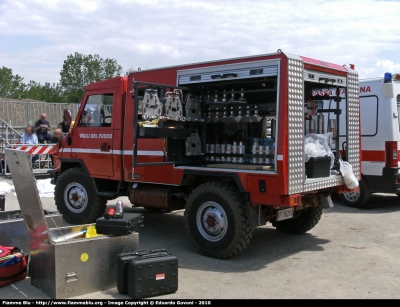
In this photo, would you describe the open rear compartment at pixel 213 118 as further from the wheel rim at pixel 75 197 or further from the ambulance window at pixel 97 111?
the wheel rim at pixel 75 197

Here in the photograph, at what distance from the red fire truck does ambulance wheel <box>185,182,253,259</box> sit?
0.01m

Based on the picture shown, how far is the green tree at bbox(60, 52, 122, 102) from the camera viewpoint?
132 ft

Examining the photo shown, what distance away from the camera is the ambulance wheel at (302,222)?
745cm

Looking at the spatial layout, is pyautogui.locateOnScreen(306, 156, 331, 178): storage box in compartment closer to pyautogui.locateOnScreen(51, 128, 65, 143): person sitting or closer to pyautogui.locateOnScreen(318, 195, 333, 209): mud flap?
pyautogui.locateOnScreen(318, 195, 333, 209): mud flap

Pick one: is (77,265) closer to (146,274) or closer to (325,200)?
(146,274)

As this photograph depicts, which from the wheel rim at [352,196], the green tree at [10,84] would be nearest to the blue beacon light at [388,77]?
the wheel rim at [352,196]

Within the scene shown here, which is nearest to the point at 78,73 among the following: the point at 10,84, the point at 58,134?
the point at 10,84

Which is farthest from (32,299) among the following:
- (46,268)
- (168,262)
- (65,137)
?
(65,137)

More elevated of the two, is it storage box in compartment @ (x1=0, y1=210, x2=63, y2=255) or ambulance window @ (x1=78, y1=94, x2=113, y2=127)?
ambulance window @ (x1=78, y1=94, x2=113, y2=127)

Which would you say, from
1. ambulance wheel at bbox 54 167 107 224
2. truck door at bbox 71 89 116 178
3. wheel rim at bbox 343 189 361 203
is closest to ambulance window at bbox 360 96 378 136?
wheel rim at bbox 343 189 361 203

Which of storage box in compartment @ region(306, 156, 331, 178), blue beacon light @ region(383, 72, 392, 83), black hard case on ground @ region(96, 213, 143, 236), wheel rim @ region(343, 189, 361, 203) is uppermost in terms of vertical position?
blue beacon light @ region(383, 72, 392, 83)

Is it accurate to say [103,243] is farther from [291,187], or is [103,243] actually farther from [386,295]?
[386,295]

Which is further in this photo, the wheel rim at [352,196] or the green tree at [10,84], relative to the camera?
the green tree at [10,84]

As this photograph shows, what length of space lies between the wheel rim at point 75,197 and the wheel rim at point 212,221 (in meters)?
2.77
